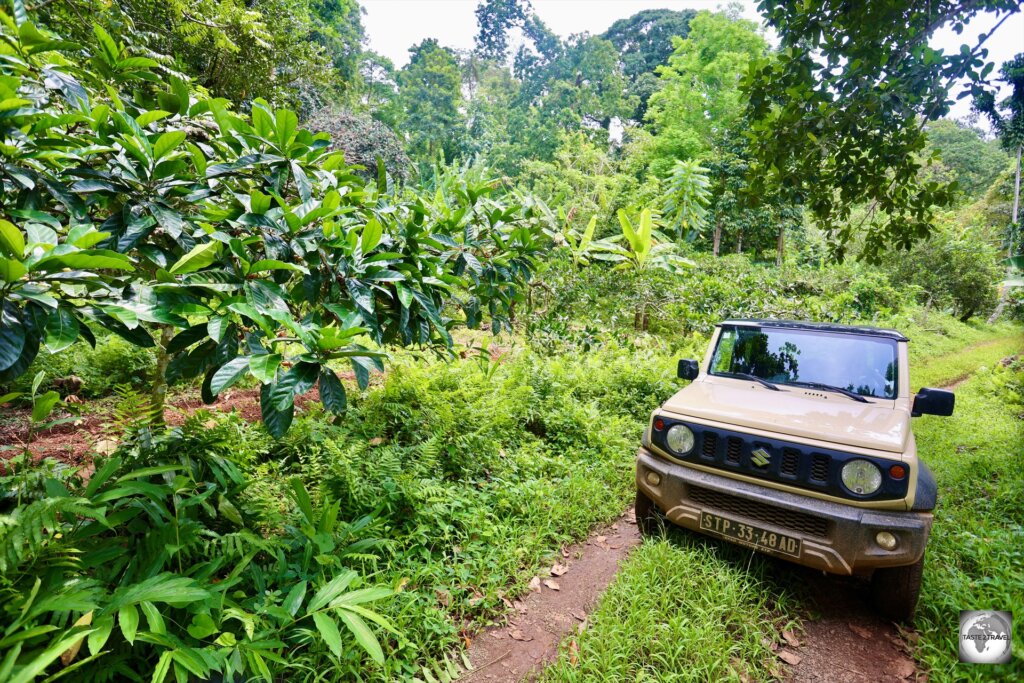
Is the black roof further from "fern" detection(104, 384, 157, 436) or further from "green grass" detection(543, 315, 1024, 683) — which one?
"fern" detection(104, 384, 157, 436)

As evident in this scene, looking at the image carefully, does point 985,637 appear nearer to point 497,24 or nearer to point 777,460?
point 777,460

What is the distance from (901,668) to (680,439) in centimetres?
Result: 157

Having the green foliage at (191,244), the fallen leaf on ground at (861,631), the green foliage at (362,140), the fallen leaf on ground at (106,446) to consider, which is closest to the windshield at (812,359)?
the fallen leaf on ground at (861,631)

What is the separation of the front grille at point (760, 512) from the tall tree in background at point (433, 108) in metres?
21.4

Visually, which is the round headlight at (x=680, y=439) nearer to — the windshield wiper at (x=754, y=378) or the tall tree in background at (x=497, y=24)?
the windshield wiper at (x=754, y=378)

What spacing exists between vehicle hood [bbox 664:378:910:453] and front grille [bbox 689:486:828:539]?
1.47ft

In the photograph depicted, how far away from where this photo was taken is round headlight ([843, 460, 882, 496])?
2.50 meters

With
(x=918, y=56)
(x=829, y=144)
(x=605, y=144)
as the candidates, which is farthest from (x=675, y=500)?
(x=605, y=144)

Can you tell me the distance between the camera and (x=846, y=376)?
3361mm

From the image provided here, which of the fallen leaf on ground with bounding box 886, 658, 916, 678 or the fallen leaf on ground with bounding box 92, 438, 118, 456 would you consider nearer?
the fallen leaf on ground with bounding box 886, 658, 916, 678

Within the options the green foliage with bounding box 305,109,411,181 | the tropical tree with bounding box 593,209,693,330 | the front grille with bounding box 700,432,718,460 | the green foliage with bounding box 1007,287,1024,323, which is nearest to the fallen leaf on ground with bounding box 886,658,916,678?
the front grille with bounding box 700,432,718,460

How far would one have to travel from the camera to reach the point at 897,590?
103 inches

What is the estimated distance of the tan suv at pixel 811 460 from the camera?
246cm

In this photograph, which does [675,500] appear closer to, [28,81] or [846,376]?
[846,376]
